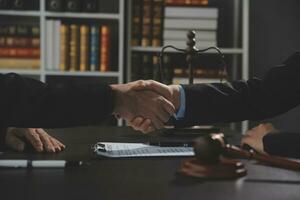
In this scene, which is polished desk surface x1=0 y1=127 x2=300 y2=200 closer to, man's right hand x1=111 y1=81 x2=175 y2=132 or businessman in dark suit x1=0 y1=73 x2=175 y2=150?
businessman in dark suit x1=0 y1=73 x2=175 y2=150

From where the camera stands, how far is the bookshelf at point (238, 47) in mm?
3172

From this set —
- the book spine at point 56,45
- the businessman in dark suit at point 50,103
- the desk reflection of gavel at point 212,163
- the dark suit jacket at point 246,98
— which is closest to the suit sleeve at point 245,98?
the dark suit jacket at point 246,98

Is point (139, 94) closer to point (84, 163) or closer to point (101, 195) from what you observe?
point (84, 163)

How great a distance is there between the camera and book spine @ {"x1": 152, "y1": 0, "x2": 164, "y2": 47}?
3207 mm

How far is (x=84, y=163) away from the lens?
3.40 feet

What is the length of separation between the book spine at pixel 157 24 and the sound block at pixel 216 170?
7.70 feet

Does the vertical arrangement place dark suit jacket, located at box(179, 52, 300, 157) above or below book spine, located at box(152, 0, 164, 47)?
below

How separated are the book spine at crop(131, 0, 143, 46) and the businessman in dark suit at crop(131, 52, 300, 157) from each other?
1768 mm

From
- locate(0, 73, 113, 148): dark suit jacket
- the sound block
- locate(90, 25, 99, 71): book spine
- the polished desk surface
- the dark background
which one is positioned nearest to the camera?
the polished desk surface

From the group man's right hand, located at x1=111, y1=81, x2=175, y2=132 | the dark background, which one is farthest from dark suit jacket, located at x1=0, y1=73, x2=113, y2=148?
the dark background

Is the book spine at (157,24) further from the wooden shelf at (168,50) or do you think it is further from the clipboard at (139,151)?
the clipboard at (139,151)

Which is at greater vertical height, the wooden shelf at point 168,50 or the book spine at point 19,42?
the book spine at point 19,42

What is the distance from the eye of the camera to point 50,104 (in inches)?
44.8

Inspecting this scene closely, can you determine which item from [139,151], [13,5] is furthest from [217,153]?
[13,5]
